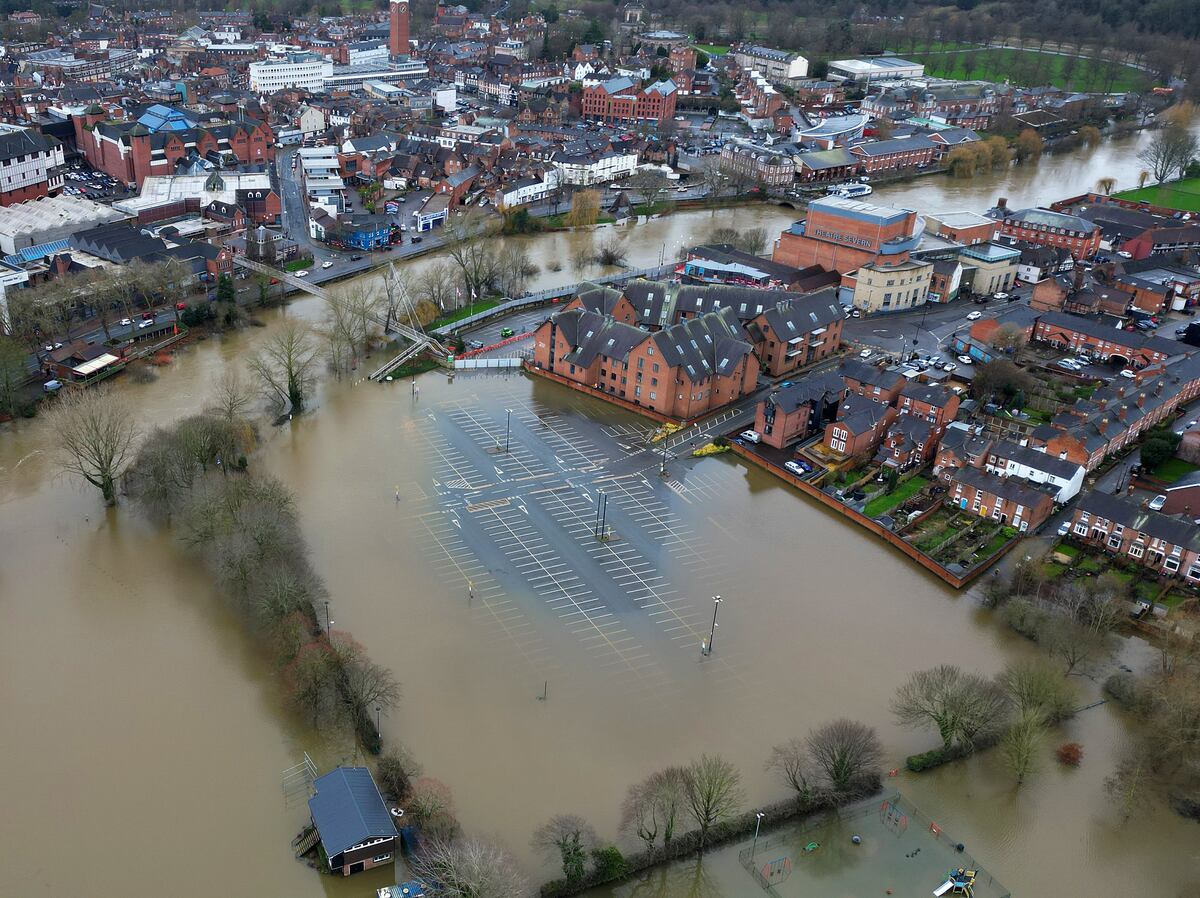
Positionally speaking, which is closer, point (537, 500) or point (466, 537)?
point (466, 537)

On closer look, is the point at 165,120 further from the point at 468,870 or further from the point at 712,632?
the point at 468,870

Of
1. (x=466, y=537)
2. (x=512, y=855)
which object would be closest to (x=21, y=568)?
(x=466, y=537)

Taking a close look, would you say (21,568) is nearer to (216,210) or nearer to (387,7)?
(216,210)

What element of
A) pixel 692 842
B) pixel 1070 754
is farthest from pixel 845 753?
pixel 1070 754


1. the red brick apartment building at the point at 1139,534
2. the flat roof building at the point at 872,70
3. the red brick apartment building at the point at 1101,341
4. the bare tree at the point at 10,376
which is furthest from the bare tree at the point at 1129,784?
the flat roof building at the point at 872,70

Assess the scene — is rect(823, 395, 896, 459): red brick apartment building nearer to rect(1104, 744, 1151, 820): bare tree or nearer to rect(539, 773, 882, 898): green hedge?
rect(1104, 744, 1151, 820): bare tree
